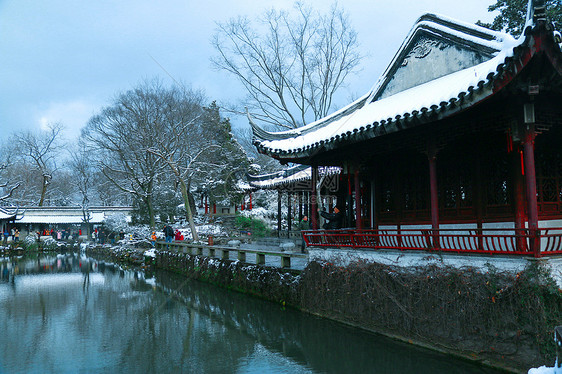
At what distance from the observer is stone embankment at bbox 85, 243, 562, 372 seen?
557 centimetres

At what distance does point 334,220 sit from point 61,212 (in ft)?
138

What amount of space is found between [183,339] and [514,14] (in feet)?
58.5

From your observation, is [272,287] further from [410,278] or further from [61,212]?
[61,212]

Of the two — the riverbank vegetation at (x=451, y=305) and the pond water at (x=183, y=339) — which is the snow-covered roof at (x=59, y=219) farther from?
the riverbank vegetation at (x=451, y=305)

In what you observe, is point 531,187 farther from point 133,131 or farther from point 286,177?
point 133,131

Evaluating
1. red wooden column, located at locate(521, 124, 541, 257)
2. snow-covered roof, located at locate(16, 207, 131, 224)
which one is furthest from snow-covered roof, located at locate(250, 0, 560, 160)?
snow-covered roof, located at locate(16, 207, 131, 224)

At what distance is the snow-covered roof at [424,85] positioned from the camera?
6.04 meters

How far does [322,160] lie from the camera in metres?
10.5

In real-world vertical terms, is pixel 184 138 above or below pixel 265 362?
above

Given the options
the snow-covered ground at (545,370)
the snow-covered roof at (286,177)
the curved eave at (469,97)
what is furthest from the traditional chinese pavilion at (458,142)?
the snow-covered roof at (286,177)

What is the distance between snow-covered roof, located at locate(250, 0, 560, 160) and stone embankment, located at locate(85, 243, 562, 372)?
258 centimetres

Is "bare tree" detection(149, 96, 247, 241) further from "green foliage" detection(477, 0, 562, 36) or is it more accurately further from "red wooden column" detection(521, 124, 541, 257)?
"red wooden column" detection(521, 124, 541, 257)

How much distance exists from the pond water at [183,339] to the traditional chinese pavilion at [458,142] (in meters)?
1.98

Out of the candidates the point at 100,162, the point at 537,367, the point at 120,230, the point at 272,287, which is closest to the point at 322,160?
the point at 272,287
